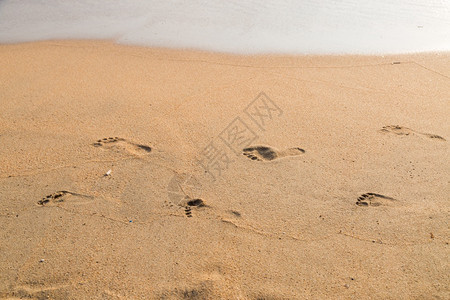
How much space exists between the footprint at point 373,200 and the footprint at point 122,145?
162 centimetres

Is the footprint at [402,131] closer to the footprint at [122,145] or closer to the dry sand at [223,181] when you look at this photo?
the dry sand at [223,181]

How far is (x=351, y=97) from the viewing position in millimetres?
3992

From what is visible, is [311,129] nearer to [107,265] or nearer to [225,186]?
[225,186]

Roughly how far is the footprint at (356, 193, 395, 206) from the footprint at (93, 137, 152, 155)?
1.62 metres

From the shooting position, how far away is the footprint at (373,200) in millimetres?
2723

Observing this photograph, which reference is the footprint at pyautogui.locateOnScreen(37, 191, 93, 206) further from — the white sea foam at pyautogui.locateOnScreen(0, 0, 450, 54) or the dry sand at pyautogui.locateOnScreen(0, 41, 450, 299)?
the white sea foam at pyautogui.locateOnScreen(0, 0, 450, 54)

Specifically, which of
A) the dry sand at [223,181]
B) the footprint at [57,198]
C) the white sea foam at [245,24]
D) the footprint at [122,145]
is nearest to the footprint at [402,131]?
the dry sand at [223,181]

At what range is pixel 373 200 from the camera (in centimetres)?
275

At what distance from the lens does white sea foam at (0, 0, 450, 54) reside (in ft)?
17.1

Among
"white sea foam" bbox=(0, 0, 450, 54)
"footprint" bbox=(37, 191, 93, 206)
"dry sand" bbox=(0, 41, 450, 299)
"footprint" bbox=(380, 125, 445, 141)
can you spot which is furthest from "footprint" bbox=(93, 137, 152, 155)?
"white sea foam" bbox=(0, 0, 450, 54)

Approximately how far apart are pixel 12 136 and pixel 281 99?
7.93 ft

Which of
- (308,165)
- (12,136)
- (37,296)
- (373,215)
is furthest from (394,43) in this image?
(37,296)

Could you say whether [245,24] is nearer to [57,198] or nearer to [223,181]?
[223,181]

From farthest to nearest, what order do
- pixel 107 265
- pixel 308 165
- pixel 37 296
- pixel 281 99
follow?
pixel 281 99
pixel 308 165
pixel 107 265
pixel 37 296
